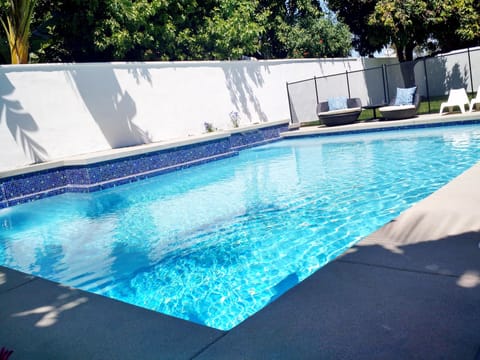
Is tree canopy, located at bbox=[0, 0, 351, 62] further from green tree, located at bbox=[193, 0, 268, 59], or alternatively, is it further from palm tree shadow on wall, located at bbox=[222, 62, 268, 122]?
palm tree shadow on wall, located at bbox=[222, 62, 268, 122]

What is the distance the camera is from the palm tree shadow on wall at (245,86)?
15.8m

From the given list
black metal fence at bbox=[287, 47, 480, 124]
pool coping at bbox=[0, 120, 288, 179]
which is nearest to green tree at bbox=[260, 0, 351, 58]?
black metal fence at bbox=[287, 47, 480, 124]

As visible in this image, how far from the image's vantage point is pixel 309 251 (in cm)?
482

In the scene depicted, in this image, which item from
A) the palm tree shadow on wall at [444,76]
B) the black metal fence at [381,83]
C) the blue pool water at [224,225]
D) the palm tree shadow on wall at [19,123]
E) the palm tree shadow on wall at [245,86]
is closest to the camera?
the blue pool water at [224,225]

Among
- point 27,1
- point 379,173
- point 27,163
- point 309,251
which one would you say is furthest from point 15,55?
point 309,251

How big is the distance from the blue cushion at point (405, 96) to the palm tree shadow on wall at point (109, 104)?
7.84 metres

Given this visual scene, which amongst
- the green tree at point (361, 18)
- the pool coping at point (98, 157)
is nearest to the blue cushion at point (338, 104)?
the green tree at point (361, 18)

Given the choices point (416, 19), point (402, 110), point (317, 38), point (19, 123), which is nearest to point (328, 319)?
point (19, 123)

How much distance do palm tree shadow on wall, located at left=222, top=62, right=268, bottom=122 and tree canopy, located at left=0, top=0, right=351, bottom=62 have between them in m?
2.40

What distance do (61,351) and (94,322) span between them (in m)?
0.34

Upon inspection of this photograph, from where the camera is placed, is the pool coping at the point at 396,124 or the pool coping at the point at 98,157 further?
the pool coping at the point at 396,124

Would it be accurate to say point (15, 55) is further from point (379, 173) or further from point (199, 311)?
point (199, 311)

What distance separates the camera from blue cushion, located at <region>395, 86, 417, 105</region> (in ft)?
46.9

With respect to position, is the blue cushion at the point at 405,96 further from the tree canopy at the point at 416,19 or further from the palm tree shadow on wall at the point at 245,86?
the palm tree shadow on wall at the point at 245,86
